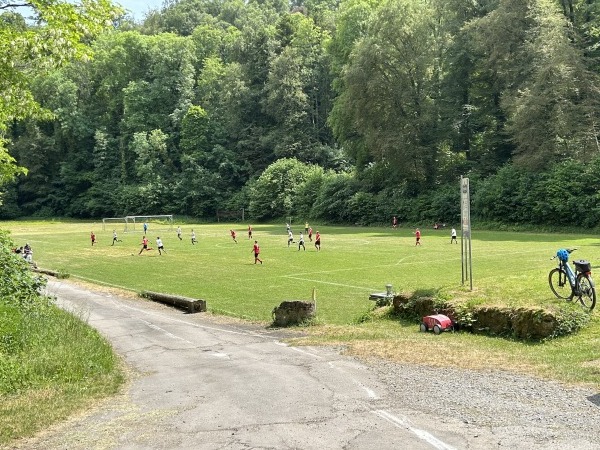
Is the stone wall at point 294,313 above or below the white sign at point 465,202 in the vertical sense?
below

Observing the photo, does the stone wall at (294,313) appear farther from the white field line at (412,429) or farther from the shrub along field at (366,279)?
the white field line at (412,429)

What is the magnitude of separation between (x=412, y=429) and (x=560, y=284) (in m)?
7.96

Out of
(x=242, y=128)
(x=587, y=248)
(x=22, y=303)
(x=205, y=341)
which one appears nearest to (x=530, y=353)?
(x=205, y=341)

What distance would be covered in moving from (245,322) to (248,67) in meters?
84.5

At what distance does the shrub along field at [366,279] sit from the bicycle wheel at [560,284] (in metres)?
0.23

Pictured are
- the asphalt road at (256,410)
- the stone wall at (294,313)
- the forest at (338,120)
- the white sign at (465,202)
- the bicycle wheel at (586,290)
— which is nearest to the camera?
the asphalt road at (256,410)

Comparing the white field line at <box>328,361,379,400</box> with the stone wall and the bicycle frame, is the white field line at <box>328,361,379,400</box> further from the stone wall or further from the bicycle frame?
the stone wall

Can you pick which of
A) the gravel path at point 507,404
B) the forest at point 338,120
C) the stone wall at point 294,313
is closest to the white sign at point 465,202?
the stone wall at point 294,313

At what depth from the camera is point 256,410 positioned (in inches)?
301

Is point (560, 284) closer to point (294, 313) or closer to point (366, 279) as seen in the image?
point (294, 313)

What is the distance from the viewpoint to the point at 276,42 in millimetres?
95125

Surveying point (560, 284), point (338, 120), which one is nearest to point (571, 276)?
point (560, 284)

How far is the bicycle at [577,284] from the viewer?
1204 centimetres

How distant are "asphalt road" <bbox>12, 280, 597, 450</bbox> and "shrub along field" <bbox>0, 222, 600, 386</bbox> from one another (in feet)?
5.64
